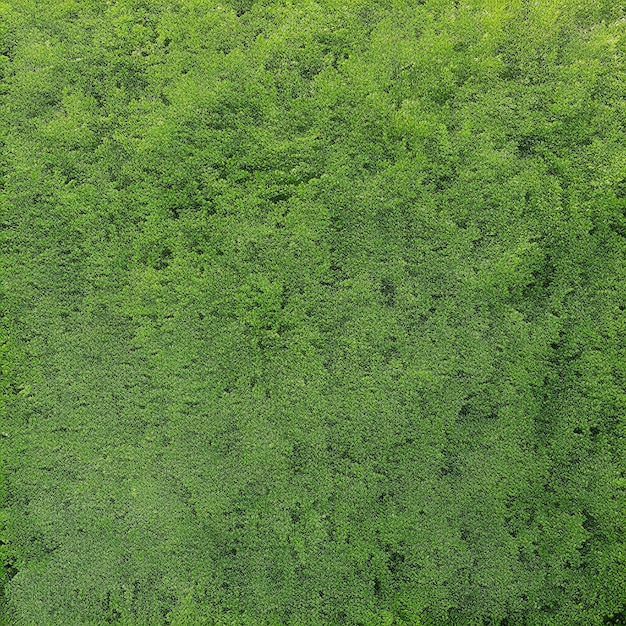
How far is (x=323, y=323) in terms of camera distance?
2.99m

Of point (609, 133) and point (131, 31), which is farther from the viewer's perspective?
point (131, 31)

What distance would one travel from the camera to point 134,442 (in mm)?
3006

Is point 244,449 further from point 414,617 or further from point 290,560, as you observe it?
point 414,617

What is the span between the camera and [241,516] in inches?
116

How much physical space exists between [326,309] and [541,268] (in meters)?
1.32

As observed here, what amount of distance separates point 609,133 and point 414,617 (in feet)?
10.2

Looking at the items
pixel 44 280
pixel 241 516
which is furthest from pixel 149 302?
pixel 241 516

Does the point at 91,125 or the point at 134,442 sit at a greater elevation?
the point at 91,125

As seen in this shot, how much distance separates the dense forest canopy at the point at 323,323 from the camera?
2.87 meters

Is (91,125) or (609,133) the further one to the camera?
(91,125)

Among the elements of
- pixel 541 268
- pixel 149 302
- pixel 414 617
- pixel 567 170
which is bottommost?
pixel 414 617

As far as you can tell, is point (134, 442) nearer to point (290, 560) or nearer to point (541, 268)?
point (290, 560)

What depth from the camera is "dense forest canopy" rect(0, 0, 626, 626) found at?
2.87 m

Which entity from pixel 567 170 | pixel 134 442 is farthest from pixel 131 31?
pixel 567 170
